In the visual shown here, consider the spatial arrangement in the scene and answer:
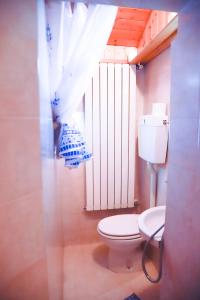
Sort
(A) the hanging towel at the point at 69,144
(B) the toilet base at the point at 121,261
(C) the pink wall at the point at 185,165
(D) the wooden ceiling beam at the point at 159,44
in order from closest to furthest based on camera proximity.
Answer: (C) the pink wall at the point at 185,165 < (A) the hanging towel at the point at 69,144 < (D) the wooden ceiling beam at the point at 159,44 < (B) the toilet base at the point at 121,261

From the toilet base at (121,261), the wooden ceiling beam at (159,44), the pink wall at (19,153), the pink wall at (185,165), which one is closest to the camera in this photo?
the pink wall at (19,153)

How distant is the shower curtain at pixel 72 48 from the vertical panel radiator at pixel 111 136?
2.44ft

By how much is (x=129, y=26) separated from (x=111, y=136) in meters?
1.03

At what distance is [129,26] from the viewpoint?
177 centimetres

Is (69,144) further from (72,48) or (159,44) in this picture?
(159,44)

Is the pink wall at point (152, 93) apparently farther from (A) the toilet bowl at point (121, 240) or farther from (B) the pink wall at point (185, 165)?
(B) the pink wall at point (185, 165)

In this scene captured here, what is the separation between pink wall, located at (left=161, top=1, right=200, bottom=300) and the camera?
801mm

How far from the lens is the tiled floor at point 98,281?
1.53 metres

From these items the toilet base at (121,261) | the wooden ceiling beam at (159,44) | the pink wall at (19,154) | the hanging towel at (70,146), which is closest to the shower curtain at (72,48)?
the hanging towel at (70,146)

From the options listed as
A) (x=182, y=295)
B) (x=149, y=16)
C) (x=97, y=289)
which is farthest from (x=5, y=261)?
(x=149, y=16)

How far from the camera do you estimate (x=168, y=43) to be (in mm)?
1547

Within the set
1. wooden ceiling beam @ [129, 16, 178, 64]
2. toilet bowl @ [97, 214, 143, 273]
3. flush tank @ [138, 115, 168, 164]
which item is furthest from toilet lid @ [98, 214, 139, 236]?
wooden ceiling beam @ [129, 16, 178, 64]

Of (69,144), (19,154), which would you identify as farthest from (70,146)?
(19,154)

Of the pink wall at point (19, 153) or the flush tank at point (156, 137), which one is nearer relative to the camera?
the pink wall at point (19, 153)
